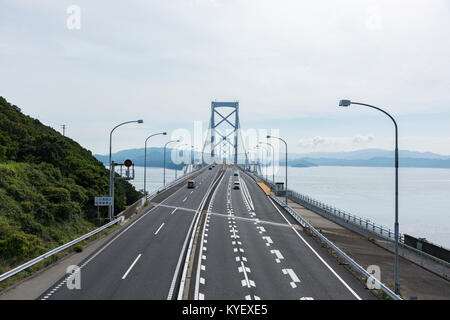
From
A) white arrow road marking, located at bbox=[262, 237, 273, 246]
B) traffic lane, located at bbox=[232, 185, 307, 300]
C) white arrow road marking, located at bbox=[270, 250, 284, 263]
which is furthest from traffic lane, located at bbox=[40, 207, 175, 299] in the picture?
white arrow road marking, located at bbox=[262, 237, 273, 246]

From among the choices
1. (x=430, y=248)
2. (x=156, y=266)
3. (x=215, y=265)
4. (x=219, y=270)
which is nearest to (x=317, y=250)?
(x=215, y=265)

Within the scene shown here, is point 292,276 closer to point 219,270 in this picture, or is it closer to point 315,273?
point 315,273

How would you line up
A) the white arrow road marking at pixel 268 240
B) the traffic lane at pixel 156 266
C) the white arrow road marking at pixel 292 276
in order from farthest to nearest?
1. the white arrow road marking at pixel 268 240
2. the white arrow road marking at pixel 292 276
3. the traffic lane at pixel 156 266

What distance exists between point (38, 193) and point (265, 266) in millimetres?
18602

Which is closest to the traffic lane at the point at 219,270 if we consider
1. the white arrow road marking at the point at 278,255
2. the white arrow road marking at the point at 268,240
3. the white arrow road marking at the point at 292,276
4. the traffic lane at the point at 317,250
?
the white arrow road marking at the point at 278,255

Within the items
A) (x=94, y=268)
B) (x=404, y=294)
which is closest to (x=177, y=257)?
(x=94, y=268)

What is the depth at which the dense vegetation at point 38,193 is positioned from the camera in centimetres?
1964

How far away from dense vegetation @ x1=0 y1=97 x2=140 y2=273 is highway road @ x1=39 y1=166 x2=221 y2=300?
3.44m

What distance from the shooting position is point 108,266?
18.0 meters

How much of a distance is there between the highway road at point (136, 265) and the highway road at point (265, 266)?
134 cm

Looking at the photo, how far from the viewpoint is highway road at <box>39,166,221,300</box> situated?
14.2 m

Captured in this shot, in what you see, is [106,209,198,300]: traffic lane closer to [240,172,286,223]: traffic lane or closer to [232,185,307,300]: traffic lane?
[232,185,307,300]: traffic lane

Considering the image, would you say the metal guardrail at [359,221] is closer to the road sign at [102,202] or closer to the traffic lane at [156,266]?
the traffic lane at [156,266]
